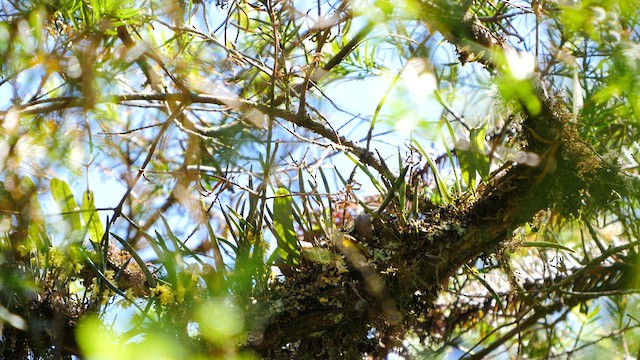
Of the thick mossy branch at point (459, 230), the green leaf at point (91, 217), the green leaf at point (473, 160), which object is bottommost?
the thick mossy branch at point (459, 230)

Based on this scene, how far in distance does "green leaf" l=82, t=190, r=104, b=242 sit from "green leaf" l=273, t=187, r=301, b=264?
33cm

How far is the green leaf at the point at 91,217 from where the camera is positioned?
3.99 ft

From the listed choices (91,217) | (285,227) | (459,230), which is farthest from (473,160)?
(91,217)

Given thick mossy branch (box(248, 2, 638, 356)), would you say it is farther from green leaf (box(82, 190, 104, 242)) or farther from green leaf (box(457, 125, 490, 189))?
green leaf (box(82, 190, 104, 242))

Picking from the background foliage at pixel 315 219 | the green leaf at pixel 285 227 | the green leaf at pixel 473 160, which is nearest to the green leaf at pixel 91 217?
the background foliage at pixel 315 219

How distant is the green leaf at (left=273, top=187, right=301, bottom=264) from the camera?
1.10m

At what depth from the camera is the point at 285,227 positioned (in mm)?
1126

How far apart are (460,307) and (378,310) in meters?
0.70

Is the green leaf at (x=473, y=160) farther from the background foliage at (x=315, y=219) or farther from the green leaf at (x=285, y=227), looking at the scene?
the green leaf at (x=285, y=227)

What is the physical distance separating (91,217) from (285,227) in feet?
1.16

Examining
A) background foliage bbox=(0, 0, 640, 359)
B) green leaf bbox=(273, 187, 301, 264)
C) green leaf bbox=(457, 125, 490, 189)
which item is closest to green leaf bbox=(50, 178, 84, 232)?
background foliage bbox=(0, 0, 640, 359)

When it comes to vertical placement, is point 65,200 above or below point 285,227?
above

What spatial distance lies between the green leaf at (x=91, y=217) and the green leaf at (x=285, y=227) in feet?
1.07

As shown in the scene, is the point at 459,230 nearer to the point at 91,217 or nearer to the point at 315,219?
the point at 315,219
